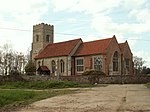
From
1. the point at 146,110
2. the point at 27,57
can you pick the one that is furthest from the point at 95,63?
the point at 146,110

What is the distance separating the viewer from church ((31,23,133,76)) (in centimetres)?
6081

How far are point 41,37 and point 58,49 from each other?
1089cm

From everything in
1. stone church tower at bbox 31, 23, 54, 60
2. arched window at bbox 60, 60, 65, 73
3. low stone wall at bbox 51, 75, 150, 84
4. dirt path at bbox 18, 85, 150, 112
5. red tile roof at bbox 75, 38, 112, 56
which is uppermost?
stone church tower at bbox 31, 23, 54, 60

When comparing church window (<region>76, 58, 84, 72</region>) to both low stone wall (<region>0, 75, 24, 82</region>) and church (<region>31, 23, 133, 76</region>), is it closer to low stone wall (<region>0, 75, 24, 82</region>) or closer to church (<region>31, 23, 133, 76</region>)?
church (<region>31, 23, 133, 76</region>)

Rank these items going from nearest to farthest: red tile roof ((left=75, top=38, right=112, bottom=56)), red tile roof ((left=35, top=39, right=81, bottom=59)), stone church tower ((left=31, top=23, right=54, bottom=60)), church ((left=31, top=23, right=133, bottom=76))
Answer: church ((left=31, top=23, right=133, bottom=76)), red tile roof ((left=75, top=38, right=112, bottom=56)), red tile roof ((left=35, top=39, right=81, bottom=59)), stone church tower ((left=31, top=23, right=54, bottom=60))

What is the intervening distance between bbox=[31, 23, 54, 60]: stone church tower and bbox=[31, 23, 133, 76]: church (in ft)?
11.5

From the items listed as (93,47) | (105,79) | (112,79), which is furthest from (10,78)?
(93,47)

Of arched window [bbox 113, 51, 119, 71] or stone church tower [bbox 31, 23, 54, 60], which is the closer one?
arched window [bbox 113, 51, 119, 71]

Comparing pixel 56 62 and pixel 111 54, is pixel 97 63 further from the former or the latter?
pixel 56 62

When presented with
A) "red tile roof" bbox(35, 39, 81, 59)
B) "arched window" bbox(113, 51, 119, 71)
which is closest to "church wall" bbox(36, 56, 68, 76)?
"red tile roof" bbox(35, 39, 81, 59)

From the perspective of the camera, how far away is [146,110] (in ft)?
40.2

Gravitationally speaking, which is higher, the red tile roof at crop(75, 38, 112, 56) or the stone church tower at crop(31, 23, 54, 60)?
the stone church tower at crop(31, 23, 54, 60)

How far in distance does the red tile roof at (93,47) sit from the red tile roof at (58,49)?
80.8 inches

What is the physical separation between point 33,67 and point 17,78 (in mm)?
27134
